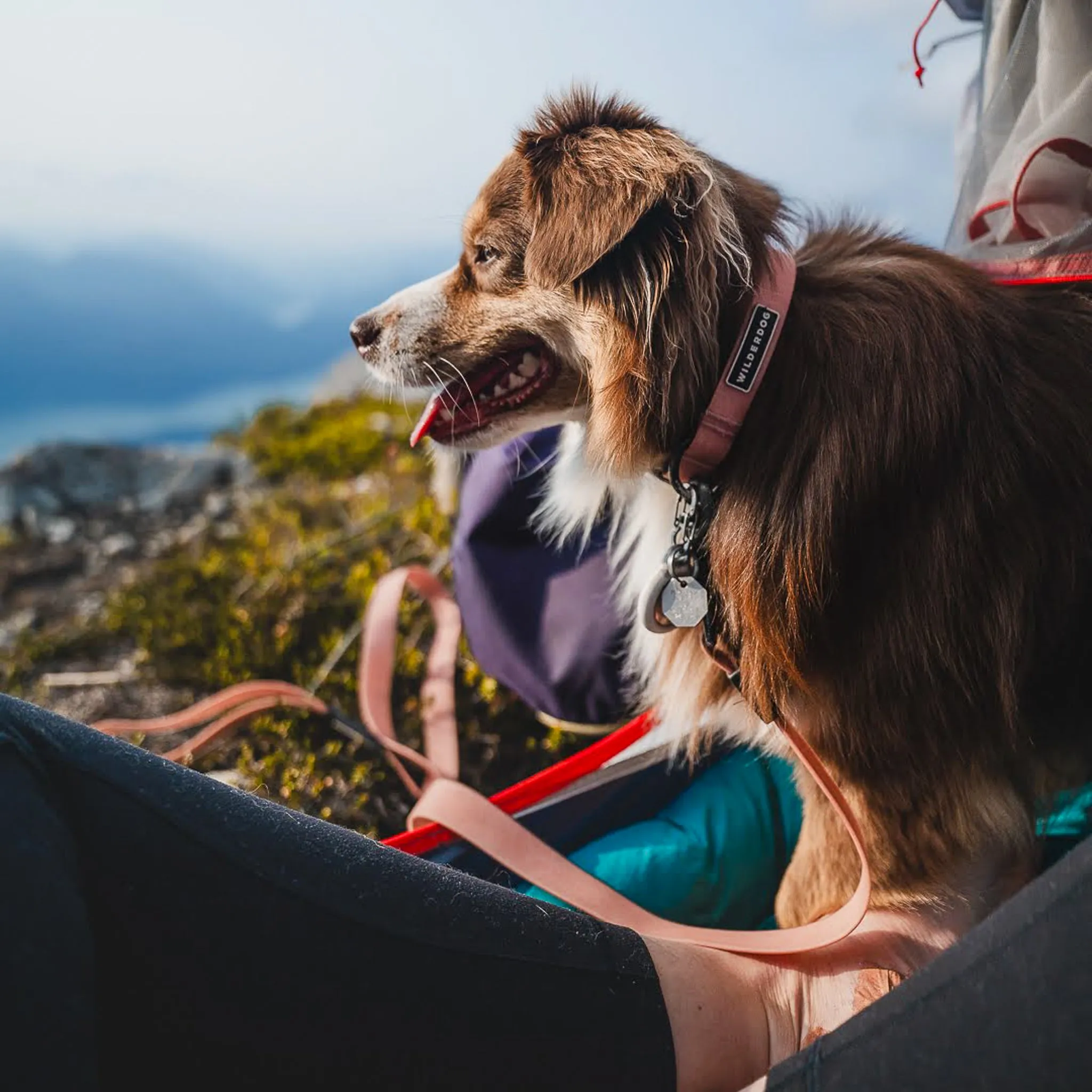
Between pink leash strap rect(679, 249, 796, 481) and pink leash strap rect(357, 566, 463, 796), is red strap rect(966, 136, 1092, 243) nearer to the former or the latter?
pink leash strap rect(679, 249, 796, 481)

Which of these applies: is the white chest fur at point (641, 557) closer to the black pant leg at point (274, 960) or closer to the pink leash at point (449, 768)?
the pink leash at point (449, 768)

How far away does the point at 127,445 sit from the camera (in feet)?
17.6

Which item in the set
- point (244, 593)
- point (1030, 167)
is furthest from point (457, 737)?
point (1030, 167)

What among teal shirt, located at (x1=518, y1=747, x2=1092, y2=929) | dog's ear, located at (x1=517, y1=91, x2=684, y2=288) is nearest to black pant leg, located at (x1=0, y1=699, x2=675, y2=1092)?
teal shirt, located at (x1=518, y1=747, x2=1092, y2=929)

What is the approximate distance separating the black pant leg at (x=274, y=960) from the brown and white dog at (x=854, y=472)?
2.17 ft

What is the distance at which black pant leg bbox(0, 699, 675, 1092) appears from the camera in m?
1.20

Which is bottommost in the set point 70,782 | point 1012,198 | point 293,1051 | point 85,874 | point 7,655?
point 7,655

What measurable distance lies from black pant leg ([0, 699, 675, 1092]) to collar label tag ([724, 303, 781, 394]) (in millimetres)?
922

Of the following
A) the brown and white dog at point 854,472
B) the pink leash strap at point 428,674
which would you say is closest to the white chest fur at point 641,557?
the brown and white dog at point 854,472

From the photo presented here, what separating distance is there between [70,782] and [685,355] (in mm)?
1143

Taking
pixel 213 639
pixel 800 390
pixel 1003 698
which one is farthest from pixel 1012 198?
pixel 213 639

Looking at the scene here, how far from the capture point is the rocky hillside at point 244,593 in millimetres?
2709

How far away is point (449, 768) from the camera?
96.5 inches

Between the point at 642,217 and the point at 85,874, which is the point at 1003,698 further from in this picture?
the point at 85,874
